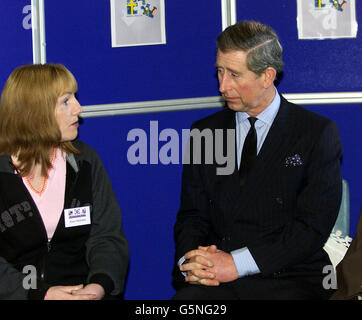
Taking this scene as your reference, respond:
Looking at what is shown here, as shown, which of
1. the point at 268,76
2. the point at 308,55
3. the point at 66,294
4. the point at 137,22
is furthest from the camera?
the point at 137,22

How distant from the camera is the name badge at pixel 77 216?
2.56 metres

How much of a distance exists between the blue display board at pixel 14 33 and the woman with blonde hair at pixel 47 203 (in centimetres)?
82

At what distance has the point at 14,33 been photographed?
3.34 m

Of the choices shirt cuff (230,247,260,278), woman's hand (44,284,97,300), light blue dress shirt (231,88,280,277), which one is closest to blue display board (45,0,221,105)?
light blue dress shirt (231,88,280,277)

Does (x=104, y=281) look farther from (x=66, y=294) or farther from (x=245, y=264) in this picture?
(x=245, y=264)

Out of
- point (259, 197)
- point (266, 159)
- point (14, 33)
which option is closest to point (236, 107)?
point (266, 159)

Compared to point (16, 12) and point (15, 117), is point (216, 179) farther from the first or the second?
point (16, 12)

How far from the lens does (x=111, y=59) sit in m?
3.33

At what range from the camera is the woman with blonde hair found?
2.50 m

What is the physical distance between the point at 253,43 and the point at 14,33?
4.63ft

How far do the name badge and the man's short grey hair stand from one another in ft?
2.98

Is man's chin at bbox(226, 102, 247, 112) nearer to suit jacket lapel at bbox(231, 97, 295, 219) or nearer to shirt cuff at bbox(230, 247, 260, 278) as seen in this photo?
suit jacket lapel at bbox(231, 97, 295, 219)

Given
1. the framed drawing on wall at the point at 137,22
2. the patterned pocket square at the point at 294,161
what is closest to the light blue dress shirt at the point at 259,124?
the patterned pocket square at the point at 294,161
